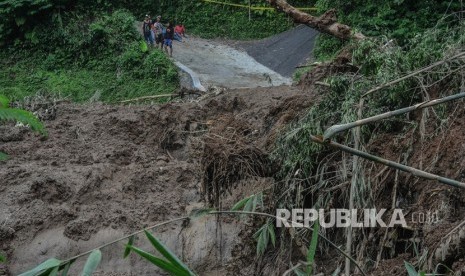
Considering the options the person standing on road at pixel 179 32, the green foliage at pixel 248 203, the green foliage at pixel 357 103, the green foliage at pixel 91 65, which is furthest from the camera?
the person standing on road at pixel 179 32

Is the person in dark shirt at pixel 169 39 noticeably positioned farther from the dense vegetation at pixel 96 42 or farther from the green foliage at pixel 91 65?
the green foliage at pixel 91 65

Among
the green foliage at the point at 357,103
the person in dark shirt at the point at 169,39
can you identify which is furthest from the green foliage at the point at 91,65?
the green foliage at the point at 357,103

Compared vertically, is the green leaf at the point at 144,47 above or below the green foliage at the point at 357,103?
below

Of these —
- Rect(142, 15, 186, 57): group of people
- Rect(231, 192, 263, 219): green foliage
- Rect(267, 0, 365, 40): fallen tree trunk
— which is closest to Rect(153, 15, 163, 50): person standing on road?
Rect(142, 15, 186, 57): group of people

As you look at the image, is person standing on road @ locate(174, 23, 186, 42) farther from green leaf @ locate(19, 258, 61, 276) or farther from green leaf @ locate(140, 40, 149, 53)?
green leaf @ locate(19, 258, 61, 276)

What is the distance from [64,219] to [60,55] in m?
12.0

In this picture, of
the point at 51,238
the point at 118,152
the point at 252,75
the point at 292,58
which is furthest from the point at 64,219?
the point at 292,58

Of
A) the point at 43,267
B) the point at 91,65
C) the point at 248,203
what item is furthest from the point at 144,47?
the point at 43,267

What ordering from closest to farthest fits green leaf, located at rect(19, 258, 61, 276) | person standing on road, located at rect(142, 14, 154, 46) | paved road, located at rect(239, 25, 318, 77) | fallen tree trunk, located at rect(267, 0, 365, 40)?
green leaf, located at rect(19, 258, 61, 276) < fallen tree trunk, located at rect(267, 0, 365, 40) < person standing on road, located at rect(142, 14, 154, 46) < paved road, located at rect(239, 25, 318, 77)

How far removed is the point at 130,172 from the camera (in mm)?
9922

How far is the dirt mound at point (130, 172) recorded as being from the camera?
24.1 feet

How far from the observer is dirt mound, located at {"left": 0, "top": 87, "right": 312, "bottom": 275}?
7352 millimetres

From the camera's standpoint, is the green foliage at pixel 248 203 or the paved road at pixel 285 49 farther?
the paved road at pixel 285 49

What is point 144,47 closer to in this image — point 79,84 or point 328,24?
point 79,84
